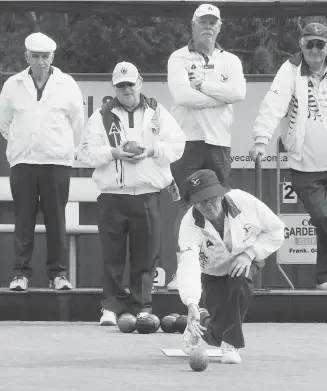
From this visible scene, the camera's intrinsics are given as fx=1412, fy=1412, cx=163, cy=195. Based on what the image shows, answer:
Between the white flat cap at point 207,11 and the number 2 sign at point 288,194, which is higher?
the white flat cap at point 207,11

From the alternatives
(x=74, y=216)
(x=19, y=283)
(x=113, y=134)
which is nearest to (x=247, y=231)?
(x=113, y=134)

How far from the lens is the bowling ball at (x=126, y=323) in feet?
35.2

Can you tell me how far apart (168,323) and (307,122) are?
208 cm

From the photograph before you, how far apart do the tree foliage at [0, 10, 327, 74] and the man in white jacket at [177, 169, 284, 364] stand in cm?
831

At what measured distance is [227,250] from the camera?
9.10 metres

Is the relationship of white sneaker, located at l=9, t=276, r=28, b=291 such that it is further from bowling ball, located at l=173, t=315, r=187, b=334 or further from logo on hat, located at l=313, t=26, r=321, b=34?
logo on hat, located at l=313, t=26, r=321, b=34

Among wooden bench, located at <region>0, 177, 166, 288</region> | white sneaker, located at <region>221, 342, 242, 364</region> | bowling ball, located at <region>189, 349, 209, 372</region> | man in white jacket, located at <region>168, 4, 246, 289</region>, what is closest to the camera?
bowling ball, located at <region>189, 349, 209, 372</region>

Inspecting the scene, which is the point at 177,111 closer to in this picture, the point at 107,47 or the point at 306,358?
the point at 306,358

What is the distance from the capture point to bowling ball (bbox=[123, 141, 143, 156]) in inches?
432

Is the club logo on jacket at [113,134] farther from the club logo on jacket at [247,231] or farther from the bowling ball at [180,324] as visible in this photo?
the club logo on jacket at [247,231]

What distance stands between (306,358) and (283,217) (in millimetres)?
3669

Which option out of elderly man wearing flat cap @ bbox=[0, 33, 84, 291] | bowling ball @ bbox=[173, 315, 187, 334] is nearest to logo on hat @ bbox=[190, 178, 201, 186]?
bowling ball @ bbox=[173, 315, 187, 334]

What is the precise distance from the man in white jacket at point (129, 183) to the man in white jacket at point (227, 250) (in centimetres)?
192

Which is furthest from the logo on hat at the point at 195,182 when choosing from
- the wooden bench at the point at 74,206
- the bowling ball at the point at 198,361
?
the wooden bench at the point at 74,206
